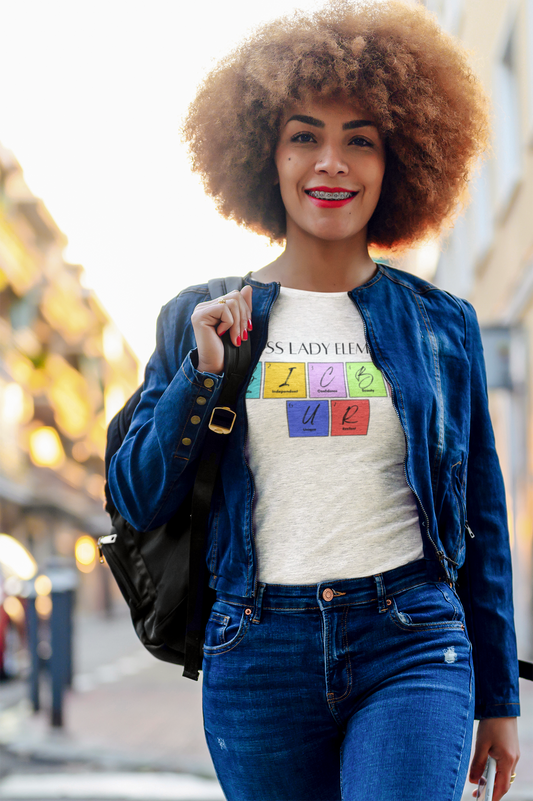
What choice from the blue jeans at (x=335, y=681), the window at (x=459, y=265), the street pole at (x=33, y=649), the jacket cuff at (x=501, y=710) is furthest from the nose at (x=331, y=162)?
the window at (x=459, y=265)

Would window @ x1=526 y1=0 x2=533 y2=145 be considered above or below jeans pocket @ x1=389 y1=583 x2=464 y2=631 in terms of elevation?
above

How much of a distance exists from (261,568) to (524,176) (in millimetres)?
9878

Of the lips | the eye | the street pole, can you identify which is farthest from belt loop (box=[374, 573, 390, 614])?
the street pole

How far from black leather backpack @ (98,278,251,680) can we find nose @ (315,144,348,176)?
302 millimetres

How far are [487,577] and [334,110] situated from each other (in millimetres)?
1053

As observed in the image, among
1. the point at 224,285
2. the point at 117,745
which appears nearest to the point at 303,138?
the point at 224,285

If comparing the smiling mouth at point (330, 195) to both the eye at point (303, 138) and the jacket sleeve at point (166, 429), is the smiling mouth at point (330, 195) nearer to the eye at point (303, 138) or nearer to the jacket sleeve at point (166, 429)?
the eye at point (303, 138)

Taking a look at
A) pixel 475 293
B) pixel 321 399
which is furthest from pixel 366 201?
pixel 475 293

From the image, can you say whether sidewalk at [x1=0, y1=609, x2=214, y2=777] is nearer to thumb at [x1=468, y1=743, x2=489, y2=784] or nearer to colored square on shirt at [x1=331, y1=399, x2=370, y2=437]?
thumb at [x1=468, y1=743, x2=489, y2=784]

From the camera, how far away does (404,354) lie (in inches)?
77.6

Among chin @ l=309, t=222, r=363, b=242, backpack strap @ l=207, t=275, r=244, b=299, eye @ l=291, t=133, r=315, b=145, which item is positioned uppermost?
eye @ l=291, t=133, r=315, b=145

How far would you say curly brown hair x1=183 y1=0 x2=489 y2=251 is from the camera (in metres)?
2.16

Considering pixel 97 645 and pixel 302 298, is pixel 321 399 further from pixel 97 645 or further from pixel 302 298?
pixel 97 645

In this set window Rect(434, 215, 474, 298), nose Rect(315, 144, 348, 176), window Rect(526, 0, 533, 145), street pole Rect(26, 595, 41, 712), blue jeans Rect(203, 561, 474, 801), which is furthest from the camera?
window Rect(434, 215, 474, 298)
